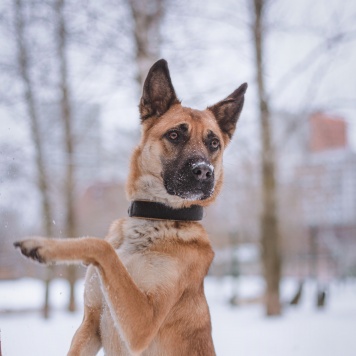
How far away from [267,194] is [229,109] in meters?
5.81

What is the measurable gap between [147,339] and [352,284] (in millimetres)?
13750

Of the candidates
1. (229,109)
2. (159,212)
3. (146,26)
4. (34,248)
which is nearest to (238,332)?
(229,109)

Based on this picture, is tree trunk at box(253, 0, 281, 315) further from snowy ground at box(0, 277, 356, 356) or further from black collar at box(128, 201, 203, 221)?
black collar at box(128, 201, 203, 221)

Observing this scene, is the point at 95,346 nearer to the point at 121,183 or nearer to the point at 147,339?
the point at 147,339

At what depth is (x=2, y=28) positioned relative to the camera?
16.8 ft

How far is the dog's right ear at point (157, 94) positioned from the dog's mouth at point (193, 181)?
0.53 meters

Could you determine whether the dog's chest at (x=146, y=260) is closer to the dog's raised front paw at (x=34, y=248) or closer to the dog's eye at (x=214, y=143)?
the dog's raised front paw at (x=34, y=248)

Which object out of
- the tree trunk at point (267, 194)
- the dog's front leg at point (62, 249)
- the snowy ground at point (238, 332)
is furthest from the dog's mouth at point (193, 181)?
the tree trunk at point (267, 194)

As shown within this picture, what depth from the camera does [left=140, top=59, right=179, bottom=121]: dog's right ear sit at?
2975 mm

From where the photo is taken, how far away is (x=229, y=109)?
3.29 metres

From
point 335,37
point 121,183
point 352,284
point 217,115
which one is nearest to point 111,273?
point 217,115

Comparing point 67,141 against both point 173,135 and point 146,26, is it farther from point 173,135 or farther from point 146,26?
point 173,135

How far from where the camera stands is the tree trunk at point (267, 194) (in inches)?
328

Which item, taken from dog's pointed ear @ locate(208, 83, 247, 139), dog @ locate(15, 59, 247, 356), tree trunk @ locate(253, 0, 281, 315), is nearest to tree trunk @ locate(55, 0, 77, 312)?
tree trunk @ locate(253, 0, 281, 315)
